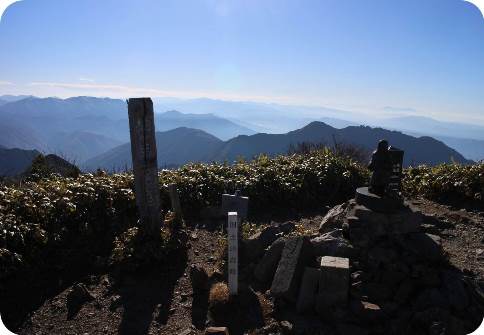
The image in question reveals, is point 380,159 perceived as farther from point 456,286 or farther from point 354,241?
point 456,286

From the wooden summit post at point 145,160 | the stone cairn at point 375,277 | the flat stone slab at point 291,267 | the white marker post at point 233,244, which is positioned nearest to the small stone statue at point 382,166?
the stone cairn at point 375,277

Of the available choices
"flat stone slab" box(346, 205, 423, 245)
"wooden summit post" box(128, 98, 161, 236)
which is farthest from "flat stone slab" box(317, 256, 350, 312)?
"wooden summit post" box(128, 98, 161, 236)

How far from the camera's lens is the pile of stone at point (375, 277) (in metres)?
5.39

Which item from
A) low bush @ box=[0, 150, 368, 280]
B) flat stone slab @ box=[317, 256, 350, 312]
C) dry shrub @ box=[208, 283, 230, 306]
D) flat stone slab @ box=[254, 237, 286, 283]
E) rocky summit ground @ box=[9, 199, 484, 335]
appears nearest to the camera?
flat stone slab @ box=[317, 256, 350, 312]

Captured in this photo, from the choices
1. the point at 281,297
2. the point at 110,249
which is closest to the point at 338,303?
the point at 281,297

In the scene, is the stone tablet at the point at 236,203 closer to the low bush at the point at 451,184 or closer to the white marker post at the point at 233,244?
the white marker post at the point at 233,244

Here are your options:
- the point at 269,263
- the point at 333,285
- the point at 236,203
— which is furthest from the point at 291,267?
the point at 236,203

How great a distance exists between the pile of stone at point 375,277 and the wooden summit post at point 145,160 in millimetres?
2444

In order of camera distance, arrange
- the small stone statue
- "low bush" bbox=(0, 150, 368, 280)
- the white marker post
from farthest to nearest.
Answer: "low bush" bbox=(0, 150, 368, 280) → the small stone statue → the white marker post

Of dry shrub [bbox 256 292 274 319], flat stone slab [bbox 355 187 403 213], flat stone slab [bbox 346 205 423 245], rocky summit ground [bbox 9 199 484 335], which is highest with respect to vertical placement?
flat stone slab [bbox 355 187 403 213]

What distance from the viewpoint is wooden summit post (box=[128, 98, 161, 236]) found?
24.2ft

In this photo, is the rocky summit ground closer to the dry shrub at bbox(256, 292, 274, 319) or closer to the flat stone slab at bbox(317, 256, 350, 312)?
the dry shrub at bbox(256, 292, 274, 319)

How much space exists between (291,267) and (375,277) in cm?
124

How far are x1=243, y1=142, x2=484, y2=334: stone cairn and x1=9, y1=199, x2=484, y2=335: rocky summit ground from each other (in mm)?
313
